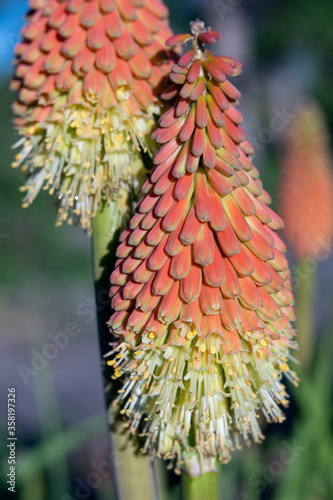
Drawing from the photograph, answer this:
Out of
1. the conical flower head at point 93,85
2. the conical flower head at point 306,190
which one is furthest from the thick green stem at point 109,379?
→ the conical flower head at point 306,190

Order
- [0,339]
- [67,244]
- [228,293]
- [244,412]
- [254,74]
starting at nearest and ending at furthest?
[228,293]
[244,412]
[0,339]
[67,244]
[254,74]

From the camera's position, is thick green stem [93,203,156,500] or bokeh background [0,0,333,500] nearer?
thick green stem [93,203,156,500]

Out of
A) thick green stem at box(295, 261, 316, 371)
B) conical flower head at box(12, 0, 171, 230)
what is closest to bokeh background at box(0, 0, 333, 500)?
thick green stem at box(295, 261, 316, 371)

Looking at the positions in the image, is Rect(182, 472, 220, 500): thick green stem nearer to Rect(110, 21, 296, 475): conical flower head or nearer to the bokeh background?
Rect(110, 21, 296, 475): conical flower head

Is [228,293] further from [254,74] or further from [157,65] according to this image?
[254,74]

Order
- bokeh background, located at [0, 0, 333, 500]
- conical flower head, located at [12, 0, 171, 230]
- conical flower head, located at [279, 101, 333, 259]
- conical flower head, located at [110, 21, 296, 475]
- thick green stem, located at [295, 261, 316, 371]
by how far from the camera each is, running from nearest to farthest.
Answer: conical flower head, located at [110, 21, 296, 475]
conical flower head, located at [12, 0, 171, 230]
bokeh background, located at [0, 0, 333, 500]
thick green stem, located at [295, 261, 316, 371]
conical flower head, located at [279, 101, 333, 259]

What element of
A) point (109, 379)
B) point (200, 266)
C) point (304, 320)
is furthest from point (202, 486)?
point (304, 320)

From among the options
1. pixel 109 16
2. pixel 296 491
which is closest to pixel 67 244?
pixel 296 491
